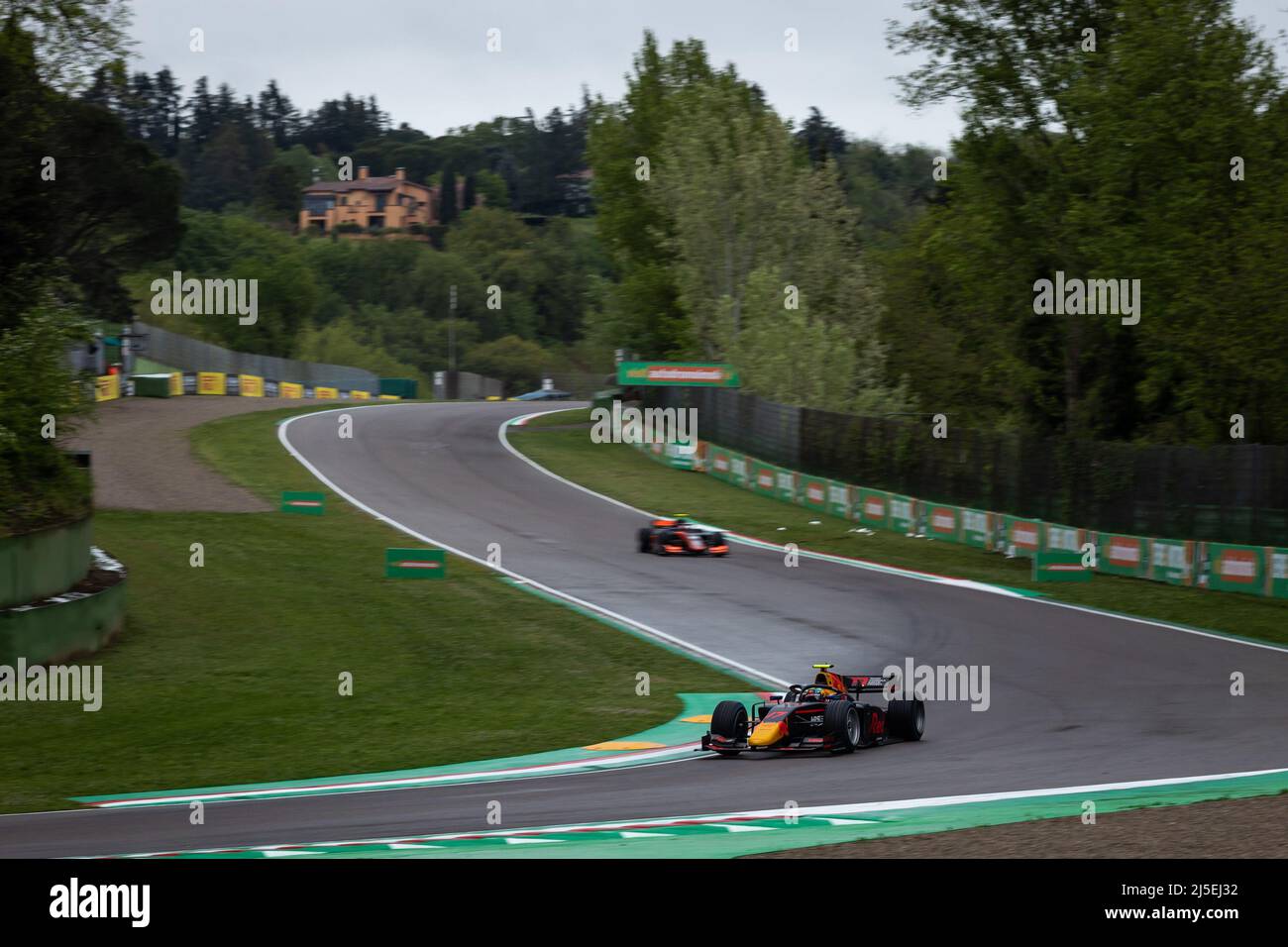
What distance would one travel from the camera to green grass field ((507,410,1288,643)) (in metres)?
26.2

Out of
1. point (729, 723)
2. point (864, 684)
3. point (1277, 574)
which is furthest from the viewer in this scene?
point (1277, 574)

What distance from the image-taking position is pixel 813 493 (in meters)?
42.3

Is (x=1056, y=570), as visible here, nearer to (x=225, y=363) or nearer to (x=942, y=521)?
(x=942, y=521)

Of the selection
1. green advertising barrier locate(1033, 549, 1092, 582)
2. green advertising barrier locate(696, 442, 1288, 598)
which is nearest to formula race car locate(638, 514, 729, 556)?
green advertising barrier locate(696, 442, 1288, 598)

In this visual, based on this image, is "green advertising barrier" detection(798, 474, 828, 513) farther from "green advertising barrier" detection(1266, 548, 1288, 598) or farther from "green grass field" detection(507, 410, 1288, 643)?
"green advertising barrier" detection(1266, 548, 1288, 598)

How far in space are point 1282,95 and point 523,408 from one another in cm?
4217

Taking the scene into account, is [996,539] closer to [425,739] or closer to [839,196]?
[425,739]

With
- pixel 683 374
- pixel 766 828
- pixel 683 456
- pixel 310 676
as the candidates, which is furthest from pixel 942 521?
pixel 766 828

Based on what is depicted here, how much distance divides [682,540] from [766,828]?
22.3 m

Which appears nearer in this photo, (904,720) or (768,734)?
(768,734)

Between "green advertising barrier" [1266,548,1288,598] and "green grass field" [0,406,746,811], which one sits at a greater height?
"green advertising barrier" [1266,548,1288,598]

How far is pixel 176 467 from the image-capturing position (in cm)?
4172

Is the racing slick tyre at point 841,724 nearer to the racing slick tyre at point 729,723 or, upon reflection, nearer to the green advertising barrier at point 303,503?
the racing slick tyre at point 729,723

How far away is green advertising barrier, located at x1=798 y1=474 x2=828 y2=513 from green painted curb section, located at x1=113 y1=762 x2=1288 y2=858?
29.4m
